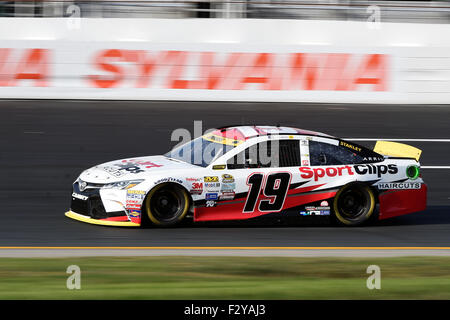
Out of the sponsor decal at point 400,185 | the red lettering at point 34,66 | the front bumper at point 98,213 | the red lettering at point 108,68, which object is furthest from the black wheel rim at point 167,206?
the red lettering at point 34,66

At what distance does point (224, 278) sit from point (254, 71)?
1167cm

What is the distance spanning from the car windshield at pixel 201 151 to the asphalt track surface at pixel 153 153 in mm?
839

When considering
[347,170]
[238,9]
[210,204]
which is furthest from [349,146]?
[238,9]

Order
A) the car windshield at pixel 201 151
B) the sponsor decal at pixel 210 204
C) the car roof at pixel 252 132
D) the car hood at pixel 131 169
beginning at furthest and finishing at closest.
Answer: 1. the car roof at pixel 252 132
2. the car windshield at pixel 201 151
3. the sponsor decal at pixel 210 204
4. the car hood at pixel 131 169

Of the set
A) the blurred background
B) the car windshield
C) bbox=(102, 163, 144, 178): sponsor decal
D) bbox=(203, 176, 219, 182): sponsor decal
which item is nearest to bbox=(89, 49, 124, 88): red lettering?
the blurred background

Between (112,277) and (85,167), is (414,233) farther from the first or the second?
(85,167)

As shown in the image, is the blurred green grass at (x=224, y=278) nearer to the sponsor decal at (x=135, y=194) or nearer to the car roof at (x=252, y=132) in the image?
the sponsor decal at (x=135, y=194)

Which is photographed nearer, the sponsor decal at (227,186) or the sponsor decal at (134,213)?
the sponsor decal at (134,213)

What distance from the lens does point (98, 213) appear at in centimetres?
1002

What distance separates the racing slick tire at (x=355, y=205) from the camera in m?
10.5

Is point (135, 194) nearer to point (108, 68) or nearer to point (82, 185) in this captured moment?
point (82, 185)

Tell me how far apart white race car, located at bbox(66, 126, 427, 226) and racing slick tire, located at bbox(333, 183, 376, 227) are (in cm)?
1

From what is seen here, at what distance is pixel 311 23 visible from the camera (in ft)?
63.4
